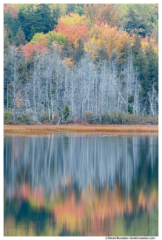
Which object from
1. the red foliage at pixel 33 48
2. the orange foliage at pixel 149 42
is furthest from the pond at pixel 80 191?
the orange foliage at pixel 149 42

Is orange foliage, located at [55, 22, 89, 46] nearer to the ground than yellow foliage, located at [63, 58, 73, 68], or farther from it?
farther from it

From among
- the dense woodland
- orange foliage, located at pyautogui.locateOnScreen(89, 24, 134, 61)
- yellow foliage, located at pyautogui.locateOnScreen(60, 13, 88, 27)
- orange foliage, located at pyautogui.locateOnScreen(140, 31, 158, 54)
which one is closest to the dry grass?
the dense woodland

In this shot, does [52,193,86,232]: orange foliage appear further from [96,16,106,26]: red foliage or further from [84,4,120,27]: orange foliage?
[96,16,106,26]: red foliage

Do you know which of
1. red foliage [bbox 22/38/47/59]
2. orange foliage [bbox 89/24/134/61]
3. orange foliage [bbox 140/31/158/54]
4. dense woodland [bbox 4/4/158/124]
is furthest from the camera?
orange foliage [bbox 89/24/134/61]

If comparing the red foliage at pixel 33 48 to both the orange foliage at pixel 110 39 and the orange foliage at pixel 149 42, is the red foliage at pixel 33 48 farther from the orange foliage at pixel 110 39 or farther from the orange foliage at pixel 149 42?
the orange foliage at pixel 149 42

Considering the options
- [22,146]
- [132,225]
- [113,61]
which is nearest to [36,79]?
[113,61]

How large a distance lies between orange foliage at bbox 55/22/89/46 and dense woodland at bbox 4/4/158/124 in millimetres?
40

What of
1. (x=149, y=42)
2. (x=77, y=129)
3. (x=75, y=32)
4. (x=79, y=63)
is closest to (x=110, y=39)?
(x=75, y=32)

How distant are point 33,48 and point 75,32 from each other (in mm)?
7658

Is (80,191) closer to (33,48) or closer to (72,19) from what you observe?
(33,48)

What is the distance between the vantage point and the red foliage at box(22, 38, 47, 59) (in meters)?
40.0

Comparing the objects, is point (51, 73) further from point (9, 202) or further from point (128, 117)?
point (9, 202)

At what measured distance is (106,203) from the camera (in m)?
11.6

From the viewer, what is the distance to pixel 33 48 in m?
41.5
